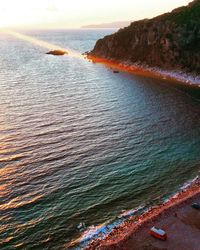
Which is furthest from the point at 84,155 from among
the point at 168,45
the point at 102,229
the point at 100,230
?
the point at 168,45

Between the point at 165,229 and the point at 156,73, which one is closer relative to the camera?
the point at 165,229

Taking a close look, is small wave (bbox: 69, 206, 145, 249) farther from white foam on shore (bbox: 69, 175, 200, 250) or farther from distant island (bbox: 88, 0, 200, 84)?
distant island (bbox: 88, 0, 200, 84)

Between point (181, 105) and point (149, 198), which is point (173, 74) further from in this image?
point (149, 198)

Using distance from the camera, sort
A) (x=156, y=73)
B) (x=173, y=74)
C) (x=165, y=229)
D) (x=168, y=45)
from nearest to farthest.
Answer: (x=165, y=229) → (x=173, y=74) → (x=156, y=73) → (x=168, y=45)

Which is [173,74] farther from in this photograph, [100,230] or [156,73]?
→ [100,230]

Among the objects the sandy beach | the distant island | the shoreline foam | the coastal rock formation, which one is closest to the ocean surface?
the sandy beach

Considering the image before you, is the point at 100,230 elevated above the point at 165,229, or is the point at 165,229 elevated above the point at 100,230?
the point at 165,229

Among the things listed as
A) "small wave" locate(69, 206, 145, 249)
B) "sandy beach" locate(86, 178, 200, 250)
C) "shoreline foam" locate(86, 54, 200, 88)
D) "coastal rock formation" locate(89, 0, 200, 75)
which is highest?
"coastal rock formation" locate(89, 0, 200, 75)

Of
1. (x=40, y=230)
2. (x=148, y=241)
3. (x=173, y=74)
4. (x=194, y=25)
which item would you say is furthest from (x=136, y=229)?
(x=194, y=25)
